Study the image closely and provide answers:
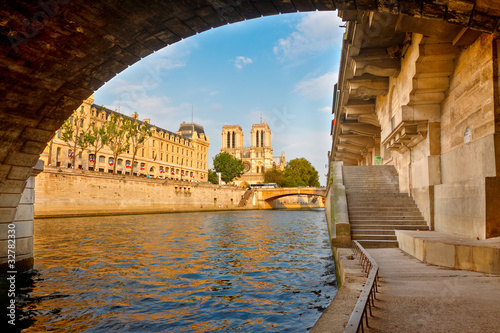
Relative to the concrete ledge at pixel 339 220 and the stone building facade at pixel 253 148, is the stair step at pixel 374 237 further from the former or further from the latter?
the stone building facade at pixel 253 148

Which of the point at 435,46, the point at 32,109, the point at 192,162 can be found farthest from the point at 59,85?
the point at 192,162

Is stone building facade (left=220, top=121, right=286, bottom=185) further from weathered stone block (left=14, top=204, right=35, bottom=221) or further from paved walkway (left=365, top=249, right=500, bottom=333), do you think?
paved walkway (left=365, top=249, right=500, bottom=333)

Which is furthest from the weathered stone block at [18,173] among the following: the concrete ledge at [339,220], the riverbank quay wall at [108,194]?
the riverbank quay wall at [108,194]

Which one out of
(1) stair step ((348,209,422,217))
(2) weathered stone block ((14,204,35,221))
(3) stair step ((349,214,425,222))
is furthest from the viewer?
(1) stair step ((348,209,422,217))

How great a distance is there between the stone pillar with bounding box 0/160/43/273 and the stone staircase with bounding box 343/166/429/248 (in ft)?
30.0

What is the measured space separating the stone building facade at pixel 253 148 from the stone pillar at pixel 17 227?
13166cm

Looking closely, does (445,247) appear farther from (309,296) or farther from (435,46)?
(435,46)

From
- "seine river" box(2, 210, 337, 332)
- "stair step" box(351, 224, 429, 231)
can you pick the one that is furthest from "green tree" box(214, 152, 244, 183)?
"stair step" box(351, 224, 429, 231)

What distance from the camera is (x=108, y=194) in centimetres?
4550

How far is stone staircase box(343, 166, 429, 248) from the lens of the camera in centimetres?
1112

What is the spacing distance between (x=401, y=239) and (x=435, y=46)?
5169mm

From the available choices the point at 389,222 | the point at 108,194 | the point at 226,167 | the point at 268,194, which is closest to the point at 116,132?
the point at 108,194

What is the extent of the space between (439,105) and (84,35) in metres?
9.86

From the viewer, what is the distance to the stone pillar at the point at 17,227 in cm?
841
